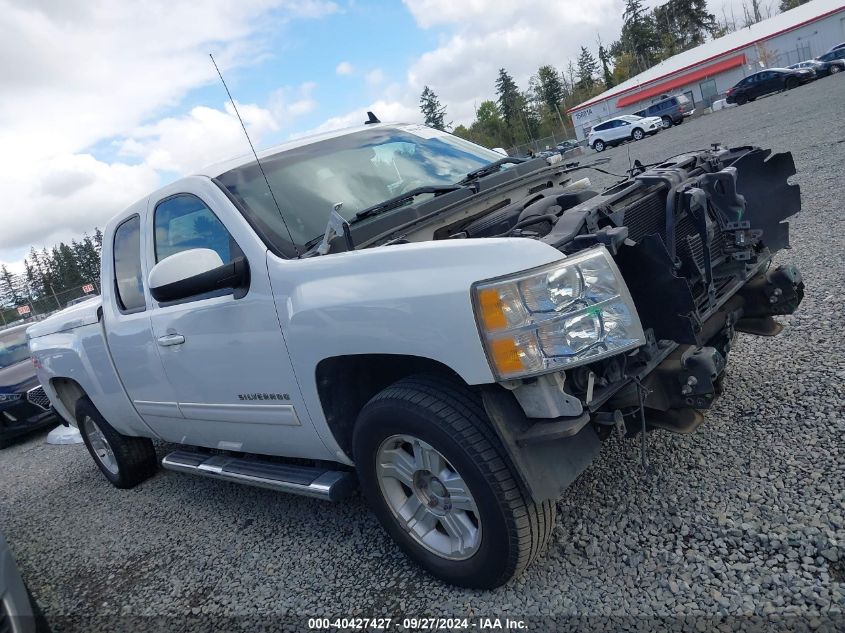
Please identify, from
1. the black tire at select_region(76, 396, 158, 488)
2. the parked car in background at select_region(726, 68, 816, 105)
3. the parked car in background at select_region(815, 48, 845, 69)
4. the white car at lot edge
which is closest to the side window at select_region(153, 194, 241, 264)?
the black tire at select_region(76, 396, 158, 488)

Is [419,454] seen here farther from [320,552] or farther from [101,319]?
[101,319]

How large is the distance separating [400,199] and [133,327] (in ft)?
6.34

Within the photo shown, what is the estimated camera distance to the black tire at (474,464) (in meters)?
2.23

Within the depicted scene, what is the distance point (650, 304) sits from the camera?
2.36 m

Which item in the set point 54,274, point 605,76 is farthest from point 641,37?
point 54,274

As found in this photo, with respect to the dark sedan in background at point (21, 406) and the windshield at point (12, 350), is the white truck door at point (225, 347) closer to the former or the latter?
the dark sedan in background at point (21, 406)

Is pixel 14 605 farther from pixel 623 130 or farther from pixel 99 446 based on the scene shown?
pixel 623 130

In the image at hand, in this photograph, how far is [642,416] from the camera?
2.29 meters

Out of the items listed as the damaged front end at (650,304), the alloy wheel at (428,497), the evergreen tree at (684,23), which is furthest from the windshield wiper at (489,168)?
the evergreen tree at (684,23)

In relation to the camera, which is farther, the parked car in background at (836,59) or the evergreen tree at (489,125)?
the evergreen tree at (489,125)

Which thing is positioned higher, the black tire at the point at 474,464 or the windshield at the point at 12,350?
the windshield at the point at 12,350

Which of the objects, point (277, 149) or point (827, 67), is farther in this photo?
point (827, 67)

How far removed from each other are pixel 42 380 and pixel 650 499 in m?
5.06

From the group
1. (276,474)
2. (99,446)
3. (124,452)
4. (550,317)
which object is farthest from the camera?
(99,446)
